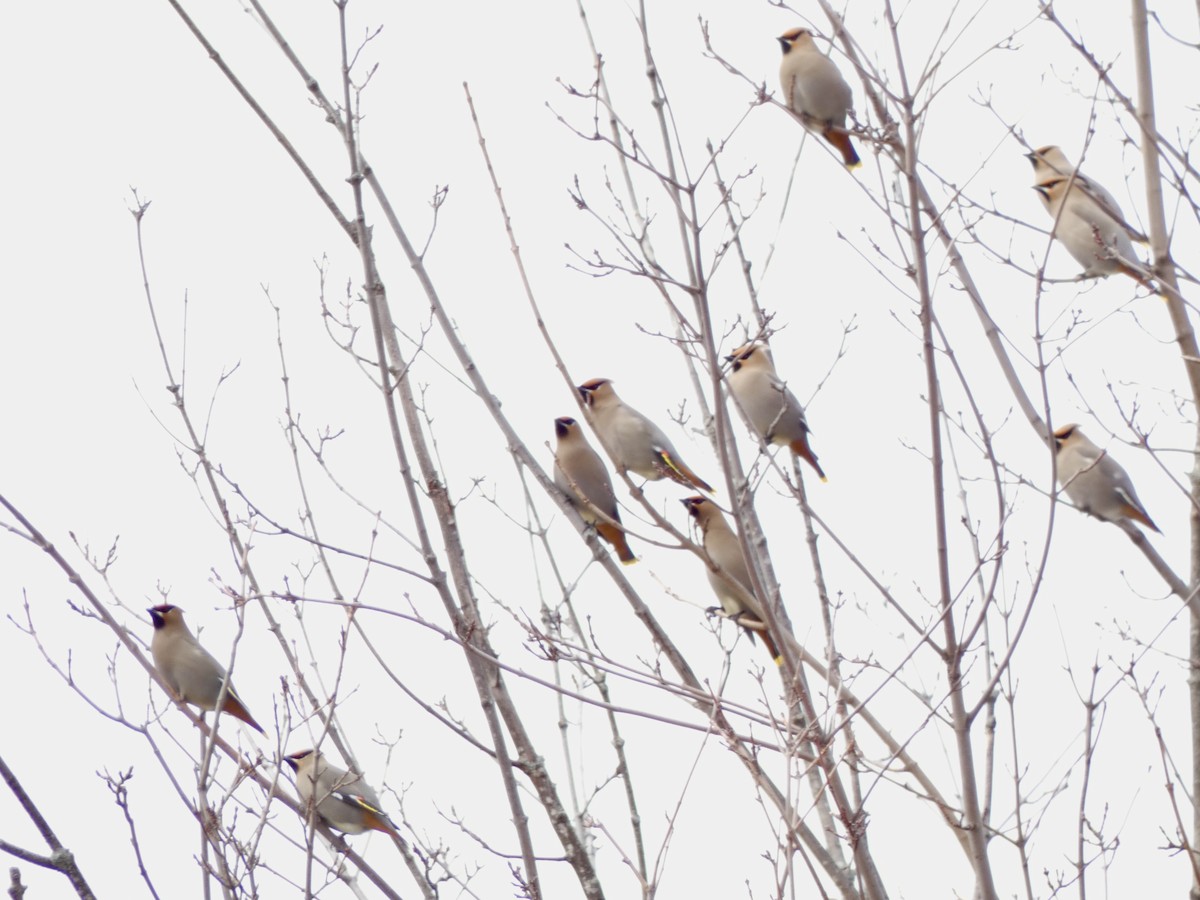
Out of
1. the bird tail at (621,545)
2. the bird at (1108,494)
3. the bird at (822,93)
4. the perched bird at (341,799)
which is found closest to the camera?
the bird tail at (621,545)

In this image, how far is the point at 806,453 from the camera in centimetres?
668

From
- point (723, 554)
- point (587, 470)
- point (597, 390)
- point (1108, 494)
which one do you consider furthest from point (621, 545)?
point (1108, 494)

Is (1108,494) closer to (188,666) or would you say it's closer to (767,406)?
(767,406)

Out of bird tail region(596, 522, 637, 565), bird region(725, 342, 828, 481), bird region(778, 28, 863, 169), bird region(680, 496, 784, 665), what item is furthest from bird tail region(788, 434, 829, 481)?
bird region(778, 28, 863, 169)

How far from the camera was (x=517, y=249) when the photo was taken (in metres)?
3.68

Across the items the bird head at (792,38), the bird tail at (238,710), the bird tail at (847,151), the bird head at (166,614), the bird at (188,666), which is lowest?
the bird tail at (238,710)

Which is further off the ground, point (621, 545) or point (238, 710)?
point (621, 545)

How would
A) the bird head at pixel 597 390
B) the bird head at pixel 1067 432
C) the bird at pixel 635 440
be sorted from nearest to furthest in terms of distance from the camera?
the bird at pixel 635 440, the bird head at pixel 597 390, the bird head at pixel 1067 432

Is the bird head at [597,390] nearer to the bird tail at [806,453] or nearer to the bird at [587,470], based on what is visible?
the bird at [587,470]

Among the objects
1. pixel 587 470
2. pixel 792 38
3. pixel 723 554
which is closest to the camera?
pixel 587 470

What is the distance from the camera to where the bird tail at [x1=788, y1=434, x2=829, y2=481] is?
6521 mm

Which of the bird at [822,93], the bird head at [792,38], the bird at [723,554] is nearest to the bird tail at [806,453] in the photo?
the bird at [723,554]

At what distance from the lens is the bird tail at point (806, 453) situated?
6.52 metres

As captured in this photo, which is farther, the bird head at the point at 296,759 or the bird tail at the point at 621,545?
the bird head at the point at 296,759
